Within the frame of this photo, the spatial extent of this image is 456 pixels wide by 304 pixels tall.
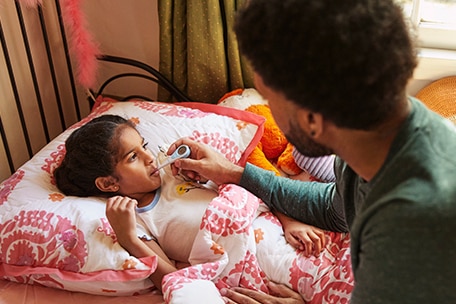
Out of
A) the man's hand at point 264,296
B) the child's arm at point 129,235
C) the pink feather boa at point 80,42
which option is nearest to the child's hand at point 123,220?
the child's arm at point 129,235

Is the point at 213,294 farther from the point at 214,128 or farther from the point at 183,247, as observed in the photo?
the point at 214,128

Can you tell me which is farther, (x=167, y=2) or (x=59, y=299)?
(x=167, y=2)

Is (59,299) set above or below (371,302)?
below

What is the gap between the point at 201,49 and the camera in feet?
6.52

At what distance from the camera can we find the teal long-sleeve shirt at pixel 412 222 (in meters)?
0.81

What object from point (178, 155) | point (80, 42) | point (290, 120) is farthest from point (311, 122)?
point (80, 42)

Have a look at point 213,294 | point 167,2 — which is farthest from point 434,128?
point 167,2

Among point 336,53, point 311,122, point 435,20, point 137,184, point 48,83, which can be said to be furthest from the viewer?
point 48,83

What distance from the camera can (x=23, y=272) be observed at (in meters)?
1.43

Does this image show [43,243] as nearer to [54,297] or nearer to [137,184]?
[54,297]

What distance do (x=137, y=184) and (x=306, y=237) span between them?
20.3 inches

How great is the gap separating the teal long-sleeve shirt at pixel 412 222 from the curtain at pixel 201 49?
45.2 inches

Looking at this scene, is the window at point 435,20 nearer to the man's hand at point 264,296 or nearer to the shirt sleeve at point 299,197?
the shirt sleeve at point 299,197

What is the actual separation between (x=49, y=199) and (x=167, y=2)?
83 centimetres
